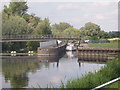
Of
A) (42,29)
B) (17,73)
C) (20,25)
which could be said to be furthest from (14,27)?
(17,73)

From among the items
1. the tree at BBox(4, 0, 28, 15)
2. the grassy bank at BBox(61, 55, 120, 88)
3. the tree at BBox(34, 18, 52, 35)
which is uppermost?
the tree at BBox(4, 0, 28, 15)

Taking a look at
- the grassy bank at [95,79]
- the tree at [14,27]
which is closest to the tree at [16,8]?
the tree at [14,27]

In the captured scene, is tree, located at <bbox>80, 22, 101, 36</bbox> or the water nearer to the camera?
the water

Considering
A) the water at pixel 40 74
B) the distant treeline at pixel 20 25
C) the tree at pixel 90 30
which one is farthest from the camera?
the tree at pixel 90 30

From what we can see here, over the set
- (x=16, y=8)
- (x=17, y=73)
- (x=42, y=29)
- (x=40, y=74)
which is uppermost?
(x=16, y=8)

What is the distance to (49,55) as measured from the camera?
2117 inches

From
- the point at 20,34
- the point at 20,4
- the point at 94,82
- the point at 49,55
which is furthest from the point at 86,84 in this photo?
the point at 20,4

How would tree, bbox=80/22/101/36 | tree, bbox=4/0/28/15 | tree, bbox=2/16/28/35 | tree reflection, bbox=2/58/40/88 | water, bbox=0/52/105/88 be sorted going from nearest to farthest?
water, bbox=0/52/105/88, tree reflection, bbox=2/58/40/88, tree, bbox=2/16/28/35, tree, bbox=4/0/28/15, tree, bbox=80/22/101/36

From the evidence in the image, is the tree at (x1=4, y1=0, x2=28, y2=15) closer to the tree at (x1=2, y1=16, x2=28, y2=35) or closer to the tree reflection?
the tree at (x1=2, y1=16, x2=28, y2=35)

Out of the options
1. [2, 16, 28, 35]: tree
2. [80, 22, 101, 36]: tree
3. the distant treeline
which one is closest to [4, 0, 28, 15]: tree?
the distant treeline

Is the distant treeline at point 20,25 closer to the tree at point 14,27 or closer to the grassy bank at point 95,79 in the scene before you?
the tree at point 14,27

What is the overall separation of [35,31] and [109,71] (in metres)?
49.8

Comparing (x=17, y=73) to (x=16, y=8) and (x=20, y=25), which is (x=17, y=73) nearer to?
(x=20, y=25)

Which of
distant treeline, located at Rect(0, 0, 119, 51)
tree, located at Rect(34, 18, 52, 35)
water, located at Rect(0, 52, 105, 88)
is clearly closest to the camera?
water, located at Rect(0, 52, 105, 88)
